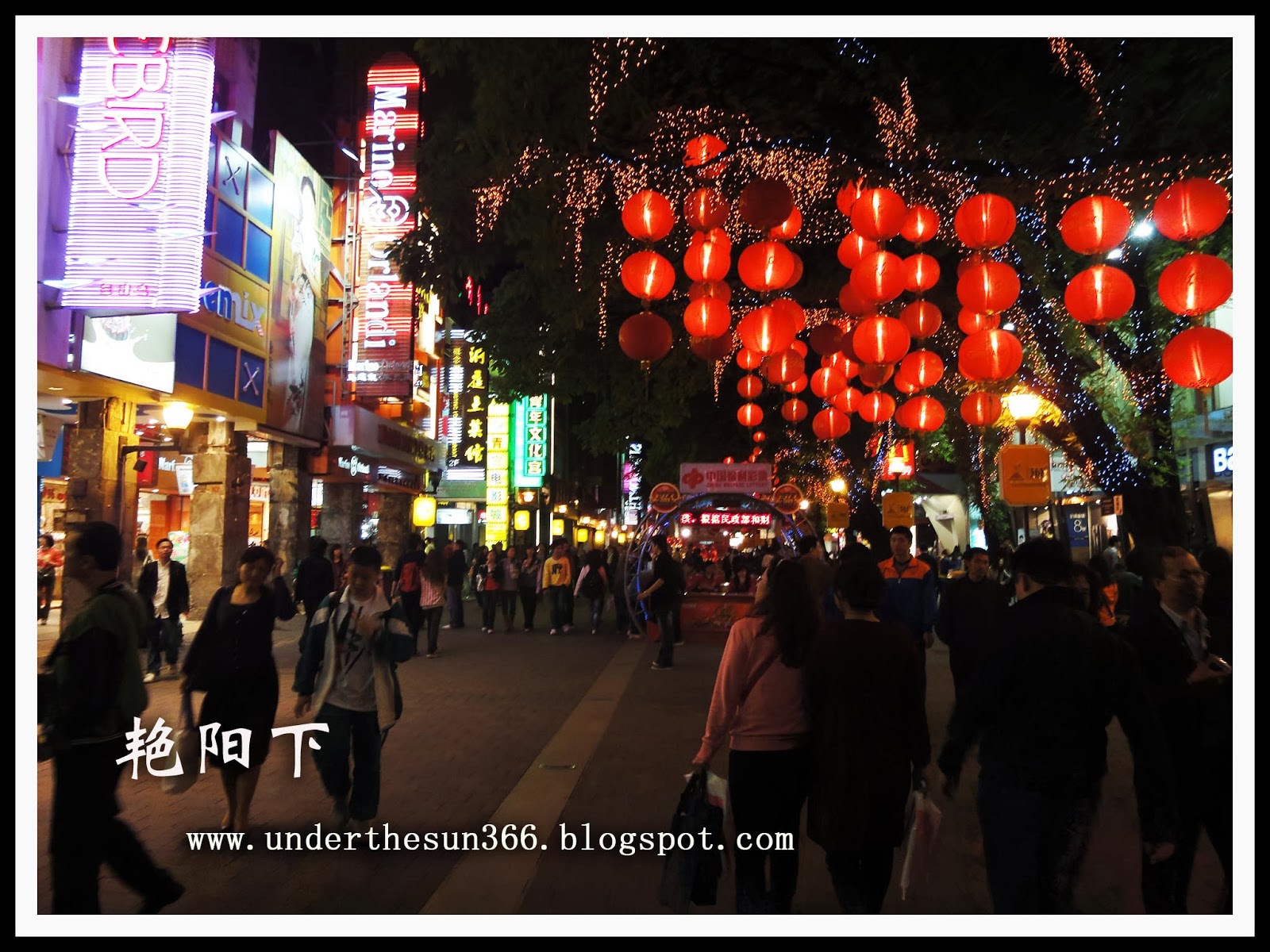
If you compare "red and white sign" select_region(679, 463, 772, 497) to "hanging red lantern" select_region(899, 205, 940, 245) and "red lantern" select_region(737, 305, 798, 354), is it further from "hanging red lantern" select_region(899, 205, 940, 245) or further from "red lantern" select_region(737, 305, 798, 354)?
"hanging red lantern" select_region(899, 205, 940, 245)

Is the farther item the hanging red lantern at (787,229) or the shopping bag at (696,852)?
the hanging red lantern at (787,229)

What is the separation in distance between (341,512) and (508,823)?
19.3 metres

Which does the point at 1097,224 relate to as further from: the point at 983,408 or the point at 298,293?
the point at 298,293

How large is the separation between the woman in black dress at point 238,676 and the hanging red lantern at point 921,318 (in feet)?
22.3

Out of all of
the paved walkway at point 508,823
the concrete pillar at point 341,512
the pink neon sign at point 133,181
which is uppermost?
the pink neon sign at point 133,181

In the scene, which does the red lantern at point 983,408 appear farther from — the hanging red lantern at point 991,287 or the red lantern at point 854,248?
the red lantern at point 854,248

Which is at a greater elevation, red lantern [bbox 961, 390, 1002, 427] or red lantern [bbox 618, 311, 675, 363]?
red lantern [bbox 618, 311, 675, 363]

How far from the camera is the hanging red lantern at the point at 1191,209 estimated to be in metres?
6.04

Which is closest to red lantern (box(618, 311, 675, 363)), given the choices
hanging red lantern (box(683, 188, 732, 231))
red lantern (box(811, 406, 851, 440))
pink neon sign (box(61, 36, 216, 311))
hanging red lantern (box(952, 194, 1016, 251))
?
hanging red lantern (box(683, 188, 732, 231))

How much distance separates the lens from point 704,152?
7305 millimetres

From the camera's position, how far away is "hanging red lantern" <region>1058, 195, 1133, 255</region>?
21.4 ft

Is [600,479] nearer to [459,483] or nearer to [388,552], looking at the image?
[459,483]

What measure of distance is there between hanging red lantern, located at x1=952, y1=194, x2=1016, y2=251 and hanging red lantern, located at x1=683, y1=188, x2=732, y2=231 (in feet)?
6.19

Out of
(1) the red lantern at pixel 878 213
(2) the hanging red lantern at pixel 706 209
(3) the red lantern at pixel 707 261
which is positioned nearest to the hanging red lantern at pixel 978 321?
(1) the red lantern at pixel 878 213
